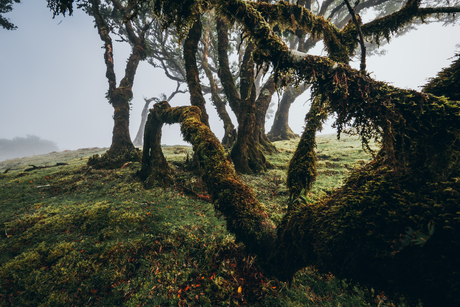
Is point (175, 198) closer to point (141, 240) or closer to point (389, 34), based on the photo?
point (141, 240)

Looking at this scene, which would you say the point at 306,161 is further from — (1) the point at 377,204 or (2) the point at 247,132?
(2) the point at 247,132

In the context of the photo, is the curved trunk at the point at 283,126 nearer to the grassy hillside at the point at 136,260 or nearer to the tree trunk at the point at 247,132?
the tree trunk at the point at 247,132

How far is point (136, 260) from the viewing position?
332 centimetres

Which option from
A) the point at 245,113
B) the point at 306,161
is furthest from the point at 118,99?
the point at 306,161

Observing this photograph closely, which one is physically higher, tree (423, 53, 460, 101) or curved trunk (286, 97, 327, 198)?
tree (423, 53, 460, 101)

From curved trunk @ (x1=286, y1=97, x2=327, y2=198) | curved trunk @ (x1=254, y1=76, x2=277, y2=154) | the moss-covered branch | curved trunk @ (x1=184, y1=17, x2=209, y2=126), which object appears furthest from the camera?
curved trunk @ (x1=254, y1=76, x2=277, y2=154)

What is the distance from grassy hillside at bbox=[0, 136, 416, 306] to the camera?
274 centimetres

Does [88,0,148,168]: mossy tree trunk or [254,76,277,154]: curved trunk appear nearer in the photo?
[88,0,148,168]: mossy tree trunk

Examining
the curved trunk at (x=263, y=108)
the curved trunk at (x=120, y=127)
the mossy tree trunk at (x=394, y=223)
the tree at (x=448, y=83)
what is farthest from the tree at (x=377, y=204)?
the curved trunk at (x=120, y=127)

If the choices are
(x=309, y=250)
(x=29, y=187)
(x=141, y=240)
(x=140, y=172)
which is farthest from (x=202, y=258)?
(x=29, y=187)

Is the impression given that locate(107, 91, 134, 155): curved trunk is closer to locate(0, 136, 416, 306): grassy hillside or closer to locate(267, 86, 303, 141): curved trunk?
locate(0, 136, 416, 306): grassy hillside

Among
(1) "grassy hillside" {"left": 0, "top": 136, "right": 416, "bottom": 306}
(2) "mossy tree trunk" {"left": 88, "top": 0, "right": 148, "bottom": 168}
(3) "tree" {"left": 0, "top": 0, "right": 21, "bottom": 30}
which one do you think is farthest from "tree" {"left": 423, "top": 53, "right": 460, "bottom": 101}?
(3) "tree" {"left": 0, "top": 0, "right": 21, "bottom": 30}

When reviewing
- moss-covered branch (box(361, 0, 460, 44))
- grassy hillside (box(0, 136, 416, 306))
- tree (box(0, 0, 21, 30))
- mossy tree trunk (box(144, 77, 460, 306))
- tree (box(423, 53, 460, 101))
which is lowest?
grassy hillside (box(0, 136, 416, 306))

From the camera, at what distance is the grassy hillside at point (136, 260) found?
2.74 m
